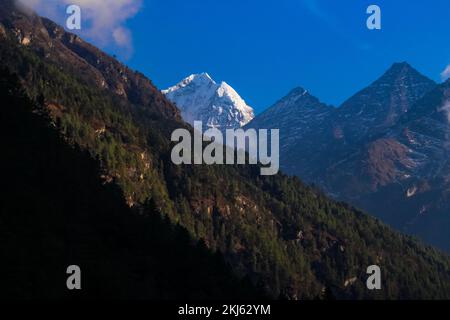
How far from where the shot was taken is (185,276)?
105438 millimetres

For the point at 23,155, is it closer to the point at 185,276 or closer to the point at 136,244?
the point at 136,244

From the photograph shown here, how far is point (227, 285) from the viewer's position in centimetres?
11306

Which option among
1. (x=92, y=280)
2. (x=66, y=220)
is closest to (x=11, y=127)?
(x=66, y=220)
